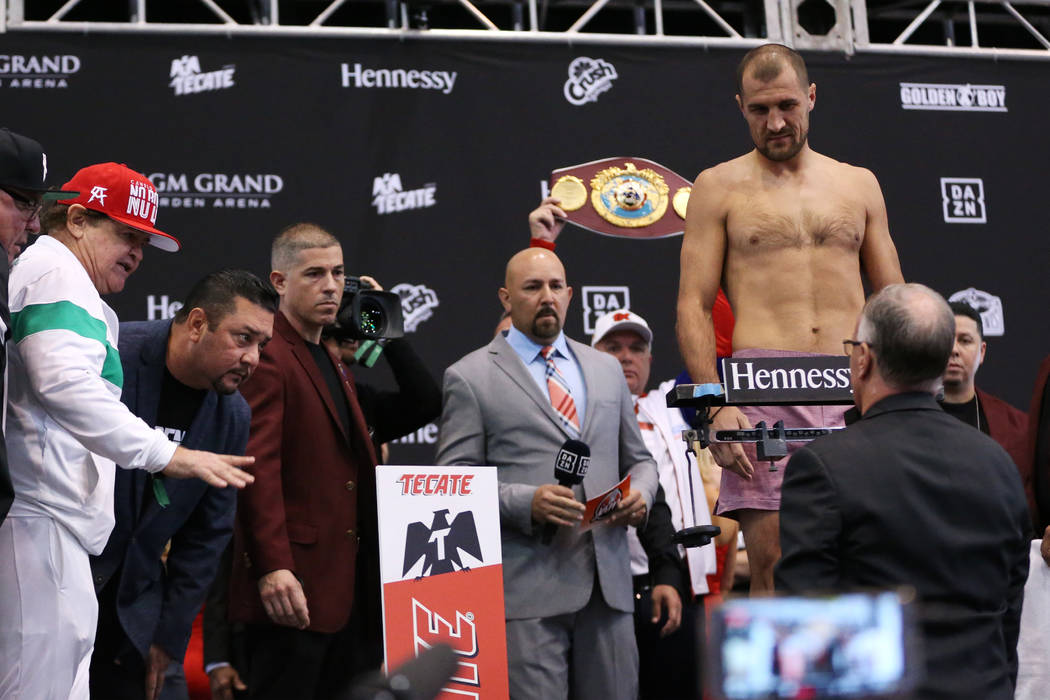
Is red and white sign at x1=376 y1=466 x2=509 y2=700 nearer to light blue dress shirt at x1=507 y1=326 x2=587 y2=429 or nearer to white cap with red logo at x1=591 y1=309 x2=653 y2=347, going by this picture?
light blue dress shirt at x1=507 y1=326 x2=587 y2=429

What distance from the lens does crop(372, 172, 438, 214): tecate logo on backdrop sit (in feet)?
19.9

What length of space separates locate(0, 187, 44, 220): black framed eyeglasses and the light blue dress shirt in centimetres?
168

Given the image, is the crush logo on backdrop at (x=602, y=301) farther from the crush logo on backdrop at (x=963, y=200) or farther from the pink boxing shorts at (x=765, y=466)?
the pink boxing shorts at (x=765, y=466)

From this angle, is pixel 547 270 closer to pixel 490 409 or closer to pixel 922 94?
pixel 490 409

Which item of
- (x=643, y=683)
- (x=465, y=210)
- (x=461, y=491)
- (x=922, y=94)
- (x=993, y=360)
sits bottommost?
(x=643, y=683)

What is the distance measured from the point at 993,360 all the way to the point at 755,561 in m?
3.54

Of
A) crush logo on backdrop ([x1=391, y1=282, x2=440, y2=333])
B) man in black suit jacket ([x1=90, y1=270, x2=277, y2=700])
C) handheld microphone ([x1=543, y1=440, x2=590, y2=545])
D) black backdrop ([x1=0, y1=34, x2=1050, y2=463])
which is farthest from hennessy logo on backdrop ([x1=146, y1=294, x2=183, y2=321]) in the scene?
handheld microphone ([x1=543, y1=440, x2=590, y2=545])

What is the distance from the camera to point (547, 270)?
421 centimetres

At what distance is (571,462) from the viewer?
12.2ft

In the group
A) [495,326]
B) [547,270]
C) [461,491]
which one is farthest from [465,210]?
[461,491]

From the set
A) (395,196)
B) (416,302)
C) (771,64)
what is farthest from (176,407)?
(395,196)

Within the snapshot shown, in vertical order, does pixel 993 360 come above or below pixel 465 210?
below

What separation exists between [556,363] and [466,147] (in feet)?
7.66

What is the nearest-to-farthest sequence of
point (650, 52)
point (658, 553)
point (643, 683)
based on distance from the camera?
point (658, 553), point (643, 683), point (650, 52)
